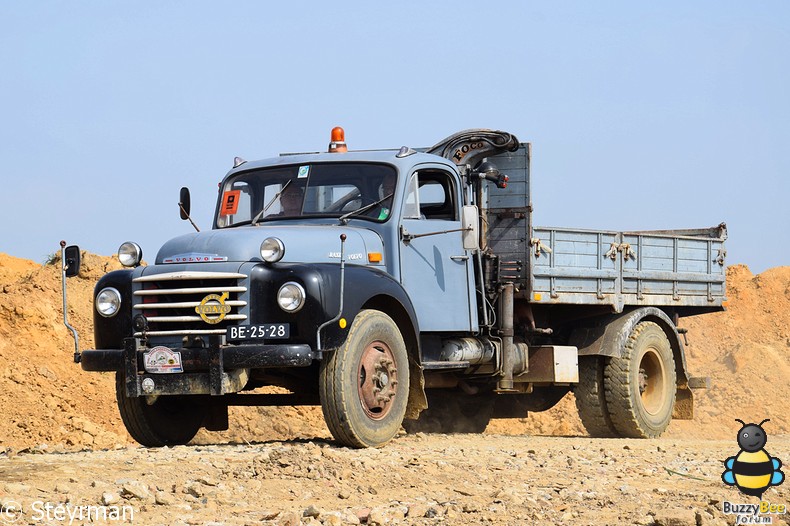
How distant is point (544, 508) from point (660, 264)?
24.2 ft

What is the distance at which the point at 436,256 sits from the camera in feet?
38.5

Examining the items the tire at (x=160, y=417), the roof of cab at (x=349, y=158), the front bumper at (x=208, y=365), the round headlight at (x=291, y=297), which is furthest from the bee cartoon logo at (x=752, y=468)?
the tire at (x=160, y=417)

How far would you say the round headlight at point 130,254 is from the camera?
10.7m

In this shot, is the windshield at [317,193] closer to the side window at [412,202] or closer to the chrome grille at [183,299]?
the side window at [412,202]

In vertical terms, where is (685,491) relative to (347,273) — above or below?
below

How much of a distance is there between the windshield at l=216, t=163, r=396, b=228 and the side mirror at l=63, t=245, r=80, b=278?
176 centimetres

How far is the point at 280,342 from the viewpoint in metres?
9.83

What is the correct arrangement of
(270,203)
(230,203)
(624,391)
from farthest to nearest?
(624,391) < (230,203) < (270,203)

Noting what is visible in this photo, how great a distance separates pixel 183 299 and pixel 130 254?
3.12 ft

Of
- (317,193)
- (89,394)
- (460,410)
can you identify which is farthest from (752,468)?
(89,394)

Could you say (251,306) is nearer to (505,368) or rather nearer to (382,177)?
(382,177)

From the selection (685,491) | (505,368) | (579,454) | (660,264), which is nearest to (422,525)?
(685,491)

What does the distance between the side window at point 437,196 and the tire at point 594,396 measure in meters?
3.09

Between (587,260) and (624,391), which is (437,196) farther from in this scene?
(624,391)
